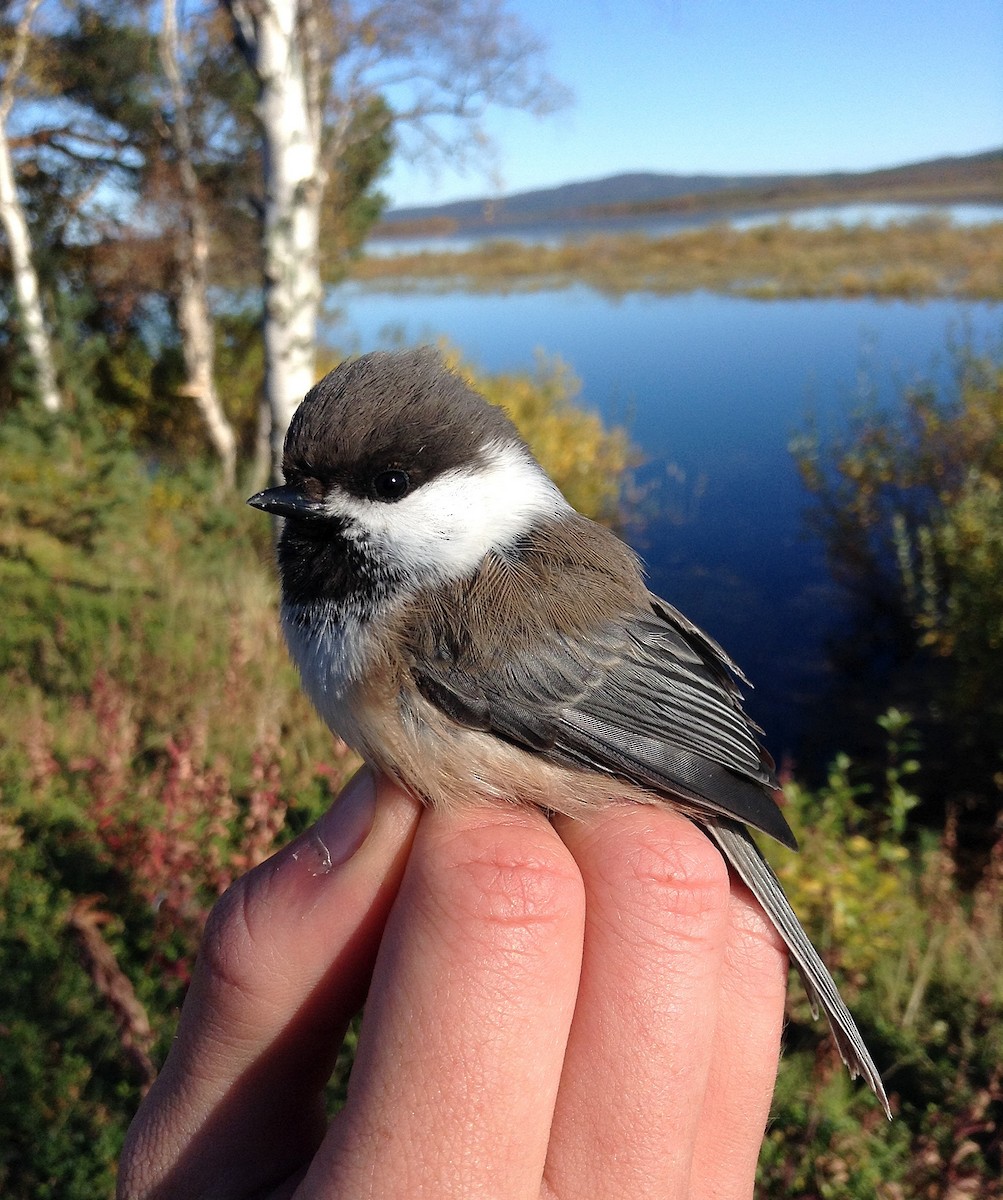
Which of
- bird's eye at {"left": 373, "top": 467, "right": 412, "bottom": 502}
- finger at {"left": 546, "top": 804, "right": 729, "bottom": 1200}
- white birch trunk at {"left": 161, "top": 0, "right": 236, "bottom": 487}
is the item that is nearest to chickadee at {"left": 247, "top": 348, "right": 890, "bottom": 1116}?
bird's eye at {"left": 373, "top": 467, "right": 412, "bottom": 502}

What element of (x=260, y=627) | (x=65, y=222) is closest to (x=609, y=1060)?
(x=260, y=627)

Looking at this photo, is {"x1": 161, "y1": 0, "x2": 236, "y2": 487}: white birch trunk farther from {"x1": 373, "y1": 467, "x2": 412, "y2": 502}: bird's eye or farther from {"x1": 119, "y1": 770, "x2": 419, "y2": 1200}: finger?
{"x1": 119, "y1": 770, "x2": 419, "y2": 1200}: finger

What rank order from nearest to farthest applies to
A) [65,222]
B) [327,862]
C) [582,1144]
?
[582,1144]
[327,862]
[65,222]

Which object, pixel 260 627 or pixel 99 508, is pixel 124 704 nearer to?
pixel 260 627

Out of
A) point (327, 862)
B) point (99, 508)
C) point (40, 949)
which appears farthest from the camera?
point (99, 508)

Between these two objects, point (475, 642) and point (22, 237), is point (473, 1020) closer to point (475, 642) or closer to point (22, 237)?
point (475, 642)

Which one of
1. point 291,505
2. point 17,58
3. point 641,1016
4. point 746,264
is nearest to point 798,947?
point 641,1016

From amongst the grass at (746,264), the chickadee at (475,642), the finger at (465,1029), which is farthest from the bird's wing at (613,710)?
the grass at (746,264)
